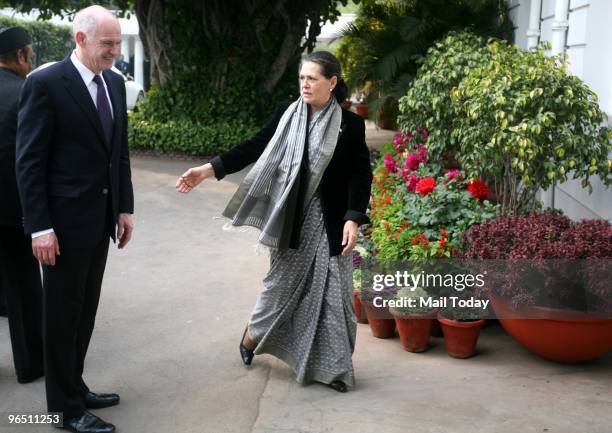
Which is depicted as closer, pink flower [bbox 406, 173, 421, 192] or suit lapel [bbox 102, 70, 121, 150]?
suit lapel [bbox 102, 70, 121, 150]

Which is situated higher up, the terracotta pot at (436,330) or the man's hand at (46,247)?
the man's hand at (46,247)

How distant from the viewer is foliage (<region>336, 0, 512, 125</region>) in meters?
11.2

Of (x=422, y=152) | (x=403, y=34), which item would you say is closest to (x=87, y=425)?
(x=422, y=152)

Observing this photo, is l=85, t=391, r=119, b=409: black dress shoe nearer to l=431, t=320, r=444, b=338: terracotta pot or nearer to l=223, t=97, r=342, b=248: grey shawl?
l=223, t=97, r=342, b=248: grey shawl

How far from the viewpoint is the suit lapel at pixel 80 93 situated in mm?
3584

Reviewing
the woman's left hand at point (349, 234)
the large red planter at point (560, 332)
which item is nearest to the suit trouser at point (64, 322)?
the woman's left hand at point (349, 234)

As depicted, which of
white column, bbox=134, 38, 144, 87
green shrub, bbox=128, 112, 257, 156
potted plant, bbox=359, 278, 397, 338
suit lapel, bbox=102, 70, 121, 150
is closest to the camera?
suit lapel, bbox=102, 70, 121, 150

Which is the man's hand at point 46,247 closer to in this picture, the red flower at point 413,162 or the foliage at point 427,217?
the foliage at point 427,217

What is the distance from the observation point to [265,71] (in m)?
13.5

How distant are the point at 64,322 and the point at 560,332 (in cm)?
270

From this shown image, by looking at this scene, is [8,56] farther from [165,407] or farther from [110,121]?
[165,407]

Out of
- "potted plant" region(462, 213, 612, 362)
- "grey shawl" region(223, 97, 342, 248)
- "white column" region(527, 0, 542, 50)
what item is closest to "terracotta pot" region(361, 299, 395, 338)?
"potted plant" region(462, 213, 612, 362)

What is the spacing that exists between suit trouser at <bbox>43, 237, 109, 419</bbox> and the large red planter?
2.42 metres

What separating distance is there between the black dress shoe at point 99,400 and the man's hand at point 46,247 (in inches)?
36.0
